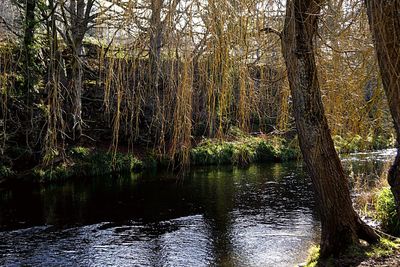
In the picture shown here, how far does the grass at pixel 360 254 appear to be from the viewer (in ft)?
13.8

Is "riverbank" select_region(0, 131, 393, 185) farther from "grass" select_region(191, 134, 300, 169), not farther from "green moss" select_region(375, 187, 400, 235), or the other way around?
"green moss" select_region(375, 187, 400, 235)

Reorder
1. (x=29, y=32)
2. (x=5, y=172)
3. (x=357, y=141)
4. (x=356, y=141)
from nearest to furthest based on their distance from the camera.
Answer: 1. (x=29, y=32)
2. (x=357, y=141)
3. (x=356, y=141)
4. (x=5, y=172)

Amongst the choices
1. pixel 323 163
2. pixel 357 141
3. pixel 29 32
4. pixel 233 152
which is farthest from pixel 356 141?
pixel 233 152

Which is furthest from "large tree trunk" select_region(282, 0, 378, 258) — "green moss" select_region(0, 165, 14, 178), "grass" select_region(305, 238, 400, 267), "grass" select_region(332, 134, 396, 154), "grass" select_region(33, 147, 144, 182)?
"green moss" select_region(0, 165, 14, 178)

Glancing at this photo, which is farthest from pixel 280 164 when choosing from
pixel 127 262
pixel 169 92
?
pixel 169 92

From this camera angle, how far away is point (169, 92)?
2568mm

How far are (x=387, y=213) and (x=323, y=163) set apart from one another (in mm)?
2023

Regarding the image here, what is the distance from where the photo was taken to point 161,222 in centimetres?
742

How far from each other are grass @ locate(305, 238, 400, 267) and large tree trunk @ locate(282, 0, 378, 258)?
0.26 ft

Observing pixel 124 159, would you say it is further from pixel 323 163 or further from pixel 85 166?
pixel 323 163

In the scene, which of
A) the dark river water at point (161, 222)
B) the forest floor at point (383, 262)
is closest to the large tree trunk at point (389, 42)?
the forest floor at point (383, 262)

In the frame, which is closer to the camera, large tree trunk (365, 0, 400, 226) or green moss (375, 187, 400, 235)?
large tree trunk (365, 0, 400, 226)

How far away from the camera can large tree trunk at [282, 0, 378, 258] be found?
4.00 m

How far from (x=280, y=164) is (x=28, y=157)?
7599 mm
